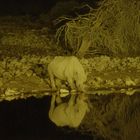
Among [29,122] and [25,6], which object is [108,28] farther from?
[25,6]

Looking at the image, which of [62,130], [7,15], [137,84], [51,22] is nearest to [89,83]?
[137,84]

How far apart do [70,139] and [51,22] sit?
57.9ft

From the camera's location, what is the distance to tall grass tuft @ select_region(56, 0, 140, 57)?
19.7 meters

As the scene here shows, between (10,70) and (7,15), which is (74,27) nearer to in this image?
(10,70)

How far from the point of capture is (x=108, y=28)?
20.0 metres

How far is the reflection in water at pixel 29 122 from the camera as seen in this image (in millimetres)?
13008

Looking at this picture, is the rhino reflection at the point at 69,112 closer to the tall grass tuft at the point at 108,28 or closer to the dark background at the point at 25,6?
the tall grass tuft at the point at 108,28

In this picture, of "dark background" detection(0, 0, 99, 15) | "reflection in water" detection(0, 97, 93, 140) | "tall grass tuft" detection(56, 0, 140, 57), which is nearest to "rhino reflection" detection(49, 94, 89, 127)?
"reflection in water" detection(0, 97, 93, 140)

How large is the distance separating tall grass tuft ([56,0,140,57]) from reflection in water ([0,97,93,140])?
4.67m

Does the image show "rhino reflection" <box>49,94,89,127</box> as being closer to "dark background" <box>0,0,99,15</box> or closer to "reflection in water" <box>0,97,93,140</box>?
"reflection in water" <box>0,97,93,140</box>

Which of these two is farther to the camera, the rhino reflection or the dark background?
the dark background

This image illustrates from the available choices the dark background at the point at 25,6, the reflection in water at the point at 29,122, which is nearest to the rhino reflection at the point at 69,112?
the reflection in water at the point at 29,122

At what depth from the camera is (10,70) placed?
1809cm

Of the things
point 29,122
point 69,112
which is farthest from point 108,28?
Result: point 29,122
